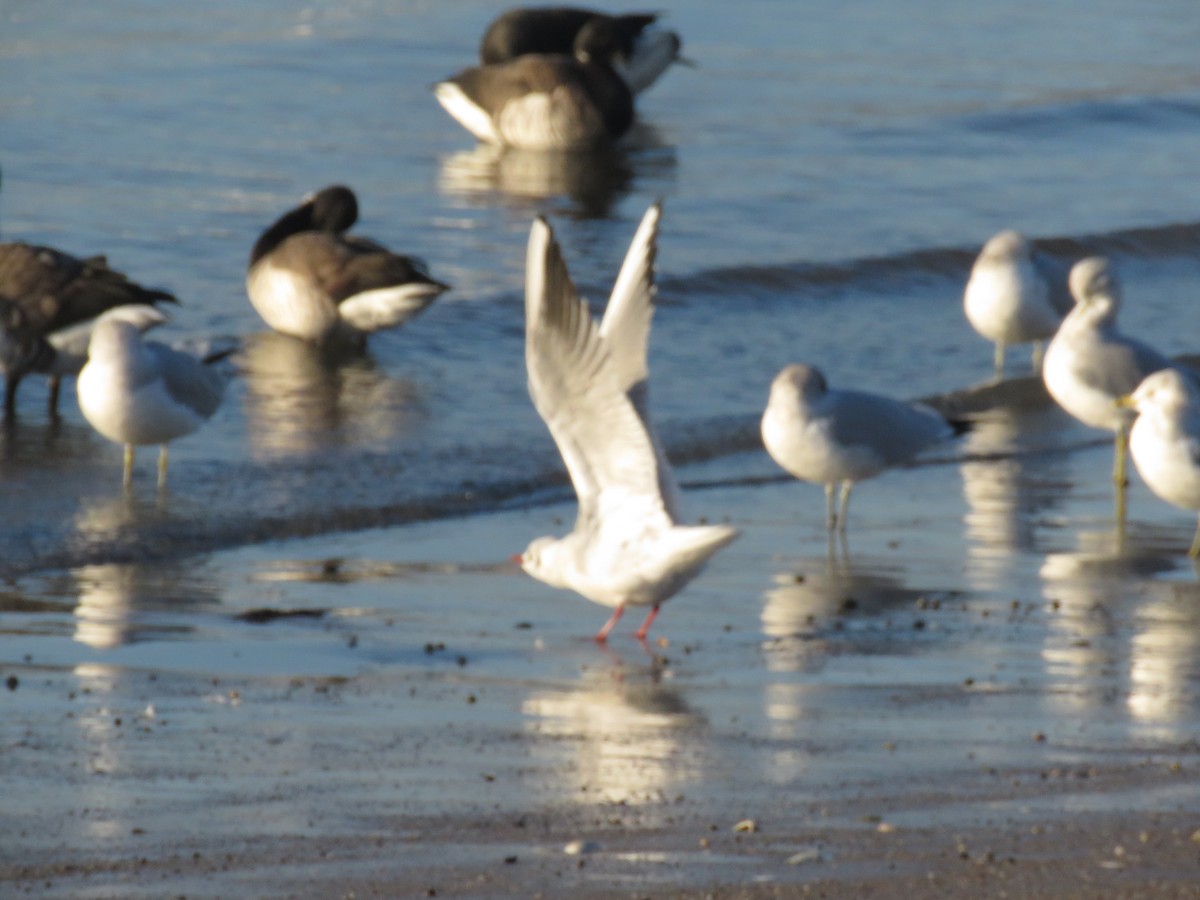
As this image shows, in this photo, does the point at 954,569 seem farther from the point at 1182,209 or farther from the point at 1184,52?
the point at 1184,52

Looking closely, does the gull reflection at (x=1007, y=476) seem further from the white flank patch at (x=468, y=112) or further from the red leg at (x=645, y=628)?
the white flank patch at (x=468, y=112)

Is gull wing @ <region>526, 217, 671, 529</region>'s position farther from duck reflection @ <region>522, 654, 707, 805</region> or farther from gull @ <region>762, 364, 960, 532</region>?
gull @ <region>762, 364, 960, 532</region>

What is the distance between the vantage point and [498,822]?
5.01 metres

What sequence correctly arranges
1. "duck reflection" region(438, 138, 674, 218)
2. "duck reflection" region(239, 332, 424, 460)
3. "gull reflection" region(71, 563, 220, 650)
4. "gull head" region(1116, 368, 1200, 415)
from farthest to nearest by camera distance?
1. "duck reflection" region(438, 138, 674, 218)
2. "duck reflection" region(239, 332, 424, 460)
3. "gull head" region(1116, 368, 1200, 415)
4. "gull reflection" region(71, 563, 220, 650)

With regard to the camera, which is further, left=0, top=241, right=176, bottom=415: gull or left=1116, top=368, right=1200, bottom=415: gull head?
left=0, top=241, right=176, bottom=415: gull

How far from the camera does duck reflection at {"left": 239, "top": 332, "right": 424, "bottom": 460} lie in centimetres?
1080

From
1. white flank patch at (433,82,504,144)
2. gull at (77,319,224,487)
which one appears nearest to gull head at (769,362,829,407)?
gull at (77,319,224,487)

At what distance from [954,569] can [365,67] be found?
17.4 metres

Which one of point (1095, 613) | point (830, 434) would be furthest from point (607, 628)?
point (830, 434)

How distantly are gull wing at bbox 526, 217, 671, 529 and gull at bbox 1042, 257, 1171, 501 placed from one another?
3.45 metres

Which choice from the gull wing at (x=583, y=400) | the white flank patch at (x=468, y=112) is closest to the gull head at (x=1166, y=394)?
the gull wing at (x=583, y=400)

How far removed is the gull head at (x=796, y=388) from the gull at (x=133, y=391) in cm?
263

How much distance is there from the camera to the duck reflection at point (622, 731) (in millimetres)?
5324

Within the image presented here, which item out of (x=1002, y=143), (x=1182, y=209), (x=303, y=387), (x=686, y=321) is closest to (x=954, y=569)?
(x=303, y=387)
